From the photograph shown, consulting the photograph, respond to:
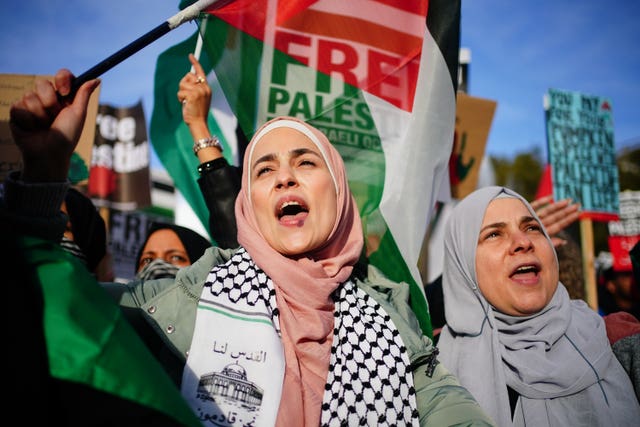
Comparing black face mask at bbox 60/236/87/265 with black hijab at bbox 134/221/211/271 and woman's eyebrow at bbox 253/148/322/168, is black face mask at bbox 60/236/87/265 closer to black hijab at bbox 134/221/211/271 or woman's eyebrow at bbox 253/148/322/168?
black hijab at bbox 134/221/211/271

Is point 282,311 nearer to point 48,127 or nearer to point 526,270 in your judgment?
point 48,127

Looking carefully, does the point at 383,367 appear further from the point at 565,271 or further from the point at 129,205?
the point at 129,205

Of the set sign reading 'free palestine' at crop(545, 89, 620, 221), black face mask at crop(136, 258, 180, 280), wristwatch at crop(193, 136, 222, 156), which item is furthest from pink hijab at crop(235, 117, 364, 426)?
sign reading 'free palestine' at crop(545, 89, 620, 221)

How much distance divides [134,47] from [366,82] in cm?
133

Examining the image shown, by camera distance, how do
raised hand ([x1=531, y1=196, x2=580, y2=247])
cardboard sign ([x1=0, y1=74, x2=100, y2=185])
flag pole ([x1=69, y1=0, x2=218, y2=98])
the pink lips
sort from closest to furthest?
flag pole ([x1=69, y1=0, x2=218, y2=98]) → the pink lips → cardboard sign ([x1=0, y1=74, x2=100, y2=185]) → raised hand ([x1=531, y1=196, x2=580, y2=247])

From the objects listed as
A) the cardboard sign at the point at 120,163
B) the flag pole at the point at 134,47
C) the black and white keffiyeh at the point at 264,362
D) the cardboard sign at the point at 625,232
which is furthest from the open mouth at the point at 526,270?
the cardboard sign at the point at 120,163

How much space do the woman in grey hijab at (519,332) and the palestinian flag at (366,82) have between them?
37 centimetres

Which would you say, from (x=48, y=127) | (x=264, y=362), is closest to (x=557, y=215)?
(x=264, y=362)

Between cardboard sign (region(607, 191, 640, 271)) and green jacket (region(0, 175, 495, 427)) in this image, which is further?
cardboard sign (region(607, 191, 640, 271))

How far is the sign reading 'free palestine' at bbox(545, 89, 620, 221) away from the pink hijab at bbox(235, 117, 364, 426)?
3.21 meters

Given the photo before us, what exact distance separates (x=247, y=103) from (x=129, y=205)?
3047mm

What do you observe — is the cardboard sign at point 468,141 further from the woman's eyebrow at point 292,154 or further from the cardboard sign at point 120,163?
the cardboard sign at point 120,163

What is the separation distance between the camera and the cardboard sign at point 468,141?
13.1 feet

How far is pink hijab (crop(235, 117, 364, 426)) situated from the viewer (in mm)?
1569
